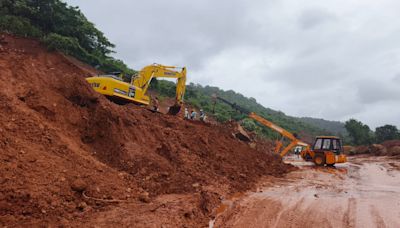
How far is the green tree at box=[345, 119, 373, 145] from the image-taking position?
4745 cm

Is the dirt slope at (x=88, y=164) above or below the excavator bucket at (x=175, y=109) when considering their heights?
below

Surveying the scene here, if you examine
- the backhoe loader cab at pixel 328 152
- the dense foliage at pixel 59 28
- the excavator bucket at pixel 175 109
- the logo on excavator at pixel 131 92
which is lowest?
the backhoe loader cab at pixel 328 152

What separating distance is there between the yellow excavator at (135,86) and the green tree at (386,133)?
44.5 metres

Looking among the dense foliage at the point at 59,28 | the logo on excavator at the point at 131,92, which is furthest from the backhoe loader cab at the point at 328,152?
the dense foliage at the point at 59,28

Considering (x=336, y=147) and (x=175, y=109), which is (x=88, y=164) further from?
(x=336, y=147)

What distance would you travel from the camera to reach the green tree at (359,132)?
47.5m

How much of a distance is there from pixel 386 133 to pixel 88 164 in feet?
174

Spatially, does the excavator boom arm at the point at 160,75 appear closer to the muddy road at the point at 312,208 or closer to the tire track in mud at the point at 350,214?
the muddy road at the point at 312,208

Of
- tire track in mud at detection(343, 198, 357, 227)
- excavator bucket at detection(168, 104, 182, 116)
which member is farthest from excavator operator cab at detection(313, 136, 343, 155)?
tire track in mud at detection(343, 198, 357, 227)

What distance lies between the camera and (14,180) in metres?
3.99

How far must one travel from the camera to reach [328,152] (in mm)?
16109

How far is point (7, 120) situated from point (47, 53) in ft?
68.4

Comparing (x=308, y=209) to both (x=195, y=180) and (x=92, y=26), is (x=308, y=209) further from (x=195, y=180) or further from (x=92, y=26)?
(x=92, y=26)

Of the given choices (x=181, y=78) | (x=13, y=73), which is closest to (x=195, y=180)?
(x=13, y=73)
